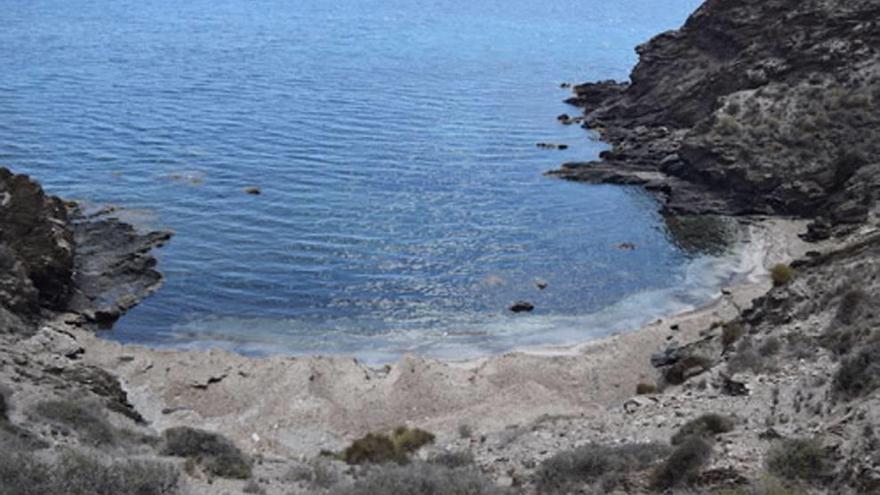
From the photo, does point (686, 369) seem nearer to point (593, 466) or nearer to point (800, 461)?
point (593, 466)

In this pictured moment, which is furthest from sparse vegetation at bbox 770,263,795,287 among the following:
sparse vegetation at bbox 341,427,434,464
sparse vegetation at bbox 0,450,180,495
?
sparse vegetation at bbox 0,450,180,495

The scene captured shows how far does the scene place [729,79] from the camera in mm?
75875

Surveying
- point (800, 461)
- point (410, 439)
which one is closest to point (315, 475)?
point (410, 439)

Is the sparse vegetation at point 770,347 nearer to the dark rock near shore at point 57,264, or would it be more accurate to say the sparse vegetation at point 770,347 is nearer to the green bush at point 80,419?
the green bush at point 80,419

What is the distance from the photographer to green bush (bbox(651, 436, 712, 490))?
71.4 ft

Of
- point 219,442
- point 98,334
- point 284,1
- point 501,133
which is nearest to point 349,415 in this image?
point 219,442

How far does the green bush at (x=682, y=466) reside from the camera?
2177 cm

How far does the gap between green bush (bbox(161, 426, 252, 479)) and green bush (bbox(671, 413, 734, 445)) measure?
40.4ft

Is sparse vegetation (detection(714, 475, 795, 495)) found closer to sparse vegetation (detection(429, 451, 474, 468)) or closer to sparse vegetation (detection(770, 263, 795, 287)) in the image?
sparse vegetation (detection(429, 451, 474, 468))

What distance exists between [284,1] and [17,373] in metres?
165

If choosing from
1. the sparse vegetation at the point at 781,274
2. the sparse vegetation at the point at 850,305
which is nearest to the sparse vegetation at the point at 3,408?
the sparse vegetation at the point at 850,305

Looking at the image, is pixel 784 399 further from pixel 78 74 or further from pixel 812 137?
pixel 78 74

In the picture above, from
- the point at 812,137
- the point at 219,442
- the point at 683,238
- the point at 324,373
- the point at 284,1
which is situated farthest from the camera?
the point at 284,1

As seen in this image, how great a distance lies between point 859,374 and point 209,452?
1909cm
